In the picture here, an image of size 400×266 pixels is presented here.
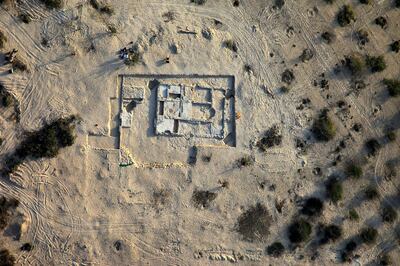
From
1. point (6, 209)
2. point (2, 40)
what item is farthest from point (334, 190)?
point (2, 40)

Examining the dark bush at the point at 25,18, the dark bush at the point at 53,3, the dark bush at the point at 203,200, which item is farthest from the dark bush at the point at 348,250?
the dark bush at the point at 25,18

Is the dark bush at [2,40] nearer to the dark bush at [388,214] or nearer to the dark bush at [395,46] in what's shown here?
the dark bush at [395,46]

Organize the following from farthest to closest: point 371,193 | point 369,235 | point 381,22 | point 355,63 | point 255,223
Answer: point 381,22 → point 355,63 → point 371,193 → point 255,223 → point 369,235

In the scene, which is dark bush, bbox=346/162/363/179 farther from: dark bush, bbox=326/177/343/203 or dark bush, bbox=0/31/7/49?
dark bush, bbox=0/31/7/49

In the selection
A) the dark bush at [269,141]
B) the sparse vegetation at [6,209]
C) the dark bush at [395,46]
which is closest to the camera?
the sparse vegetation at [6,209]

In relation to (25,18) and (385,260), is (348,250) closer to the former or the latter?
(385,260)
